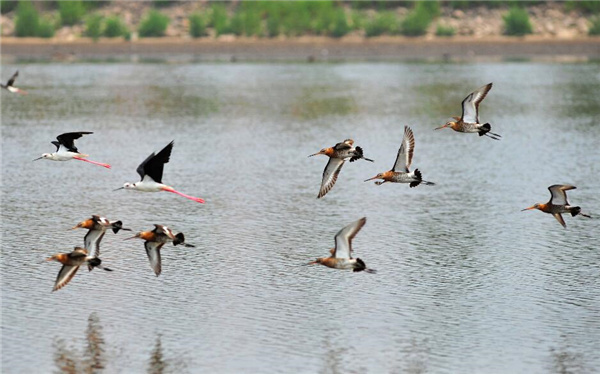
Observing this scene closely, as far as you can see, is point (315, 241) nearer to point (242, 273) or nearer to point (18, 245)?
point (242, 273)

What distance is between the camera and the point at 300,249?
3094 centimetres

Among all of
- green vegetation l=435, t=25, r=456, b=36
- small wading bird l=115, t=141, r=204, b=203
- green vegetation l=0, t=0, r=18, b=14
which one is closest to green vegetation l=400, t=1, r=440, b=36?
green vegetation l=435, t=25, r=456, b=36

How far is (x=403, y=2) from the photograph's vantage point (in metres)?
120

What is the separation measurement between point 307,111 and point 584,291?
3876cm

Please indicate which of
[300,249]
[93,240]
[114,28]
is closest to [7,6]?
[114,28]

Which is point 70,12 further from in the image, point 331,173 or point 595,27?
point 331,173

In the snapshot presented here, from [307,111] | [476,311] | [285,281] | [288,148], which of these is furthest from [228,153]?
[476,311]

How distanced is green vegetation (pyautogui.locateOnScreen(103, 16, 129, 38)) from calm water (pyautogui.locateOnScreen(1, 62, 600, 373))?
48080mm

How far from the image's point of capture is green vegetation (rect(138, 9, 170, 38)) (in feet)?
365

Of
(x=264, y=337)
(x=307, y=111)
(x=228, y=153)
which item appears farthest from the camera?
(x=307, y=111)

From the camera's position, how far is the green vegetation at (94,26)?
111 meters

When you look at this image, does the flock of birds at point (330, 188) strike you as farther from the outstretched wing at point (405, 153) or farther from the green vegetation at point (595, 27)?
the green vegetation at point (595, 27)

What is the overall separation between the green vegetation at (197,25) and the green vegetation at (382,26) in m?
14.7

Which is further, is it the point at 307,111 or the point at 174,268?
the point at 307,111
